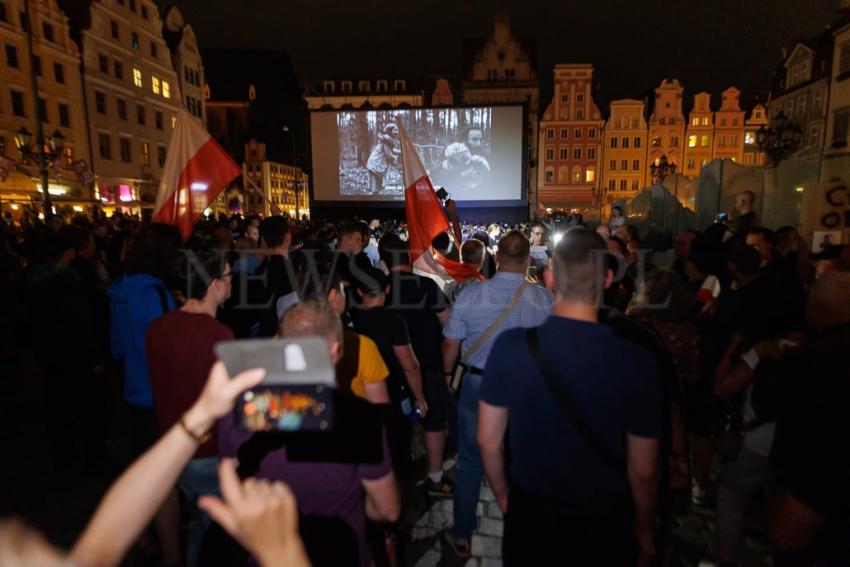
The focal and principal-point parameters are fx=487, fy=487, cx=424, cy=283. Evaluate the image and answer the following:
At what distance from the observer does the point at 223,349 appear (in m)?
1.13

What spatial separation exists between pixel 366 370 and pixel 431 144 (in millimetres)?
24938

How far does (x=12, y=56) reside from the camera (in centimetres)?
2411

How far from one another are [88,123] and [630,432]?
34837 mm

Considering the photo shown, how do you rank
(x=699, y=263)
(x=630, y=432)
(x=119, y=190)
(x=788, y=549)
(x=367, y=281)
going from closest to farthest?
(x=630, y=432) → (x=788, y=549) → (x=367, y=281) → (x=699, y=263) → (x=119, y=190)

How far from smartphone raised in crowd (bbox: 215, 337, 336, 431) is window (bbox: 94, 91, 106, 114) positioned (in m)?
35.1

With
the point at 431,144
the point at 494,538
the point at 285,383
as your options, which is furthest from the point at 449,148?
the point at 285,383

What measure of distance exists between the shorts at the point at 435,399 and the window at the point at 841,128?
29.6 metres

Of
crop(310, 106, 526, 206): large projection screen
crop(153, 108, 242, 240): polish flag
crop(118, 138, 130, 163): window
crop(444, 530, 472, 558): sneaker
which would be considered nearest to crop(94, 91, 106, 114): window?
crop(118, 138, 130, 163): window

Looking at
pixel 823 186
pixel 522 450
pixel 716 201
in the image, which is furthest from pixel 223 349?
pixel 716 201

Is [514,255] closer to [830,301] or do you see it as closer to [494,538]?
[830,301]

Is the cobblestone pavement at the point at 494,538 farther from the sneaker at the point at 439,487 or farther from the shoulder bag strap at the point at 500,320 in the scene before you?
the shoulder bag strap at the point at 500,320

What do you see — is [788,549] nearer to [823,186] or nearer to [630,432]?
[630,432]

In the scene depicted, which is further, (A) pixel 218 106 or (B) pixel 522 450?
(A) pixel 218 106

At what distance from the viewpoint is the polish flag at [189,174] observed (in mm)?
4910
